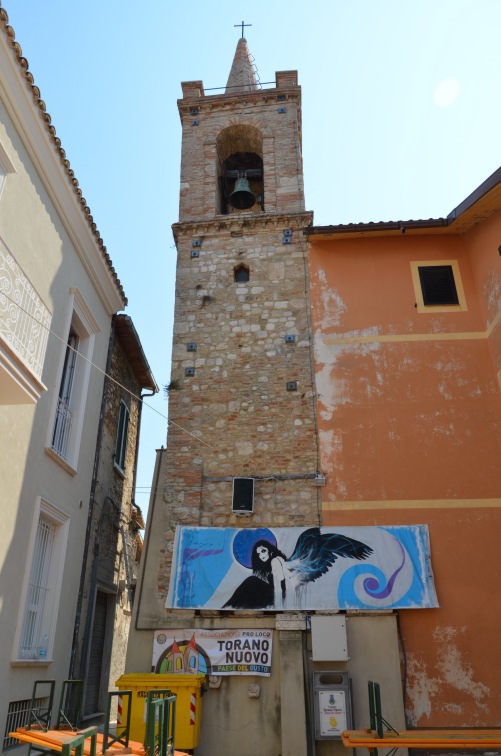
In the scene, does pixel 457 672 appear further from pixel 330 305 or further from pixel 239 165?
pixel 239 165

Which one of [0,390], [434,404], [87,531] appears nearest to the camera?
[0,390]

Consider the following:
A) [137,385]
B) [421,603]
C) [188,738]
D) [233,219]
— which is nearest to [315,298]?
[233,219]

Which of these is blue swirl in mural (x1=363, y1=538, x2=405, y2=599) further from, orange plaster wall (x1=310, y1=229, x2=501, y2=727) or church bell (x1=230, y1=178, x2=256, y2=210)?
church bell (x1=230, y1=178, x2=256, y2=210)

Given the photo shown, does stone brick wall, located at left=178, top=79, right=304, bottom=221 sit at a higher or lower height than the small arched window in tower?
higher

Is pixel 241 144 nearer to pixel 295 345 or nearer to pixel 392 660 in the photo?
pixel 295 345

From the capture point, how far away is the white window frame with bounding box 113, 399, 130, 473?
437 inches

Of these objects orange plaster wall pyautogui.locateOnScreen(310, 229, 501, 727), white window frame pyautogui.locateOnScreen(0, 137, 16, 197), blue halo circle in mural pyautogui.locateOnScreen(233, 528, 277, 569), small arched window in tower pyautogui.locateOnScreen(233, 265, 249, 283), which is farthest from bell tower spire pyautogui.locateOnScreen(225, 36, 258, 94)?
blue halo circle in mural pyautogui.locateOnScreen(233, 528, 277, 569)

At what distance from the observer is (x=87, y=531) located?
9.23m

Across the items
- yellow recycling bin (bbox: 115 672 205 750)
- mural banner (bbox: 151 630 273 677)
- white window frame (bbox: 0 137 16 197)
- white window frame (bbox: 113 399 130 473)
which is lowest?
yellow recycling bin (bbox: 115 672 205 750)

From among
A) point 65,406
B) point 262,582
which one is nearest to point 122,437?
point 65,406

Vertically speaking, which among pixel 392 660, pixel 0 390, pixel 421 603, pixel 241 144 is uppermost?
pixel 241 144

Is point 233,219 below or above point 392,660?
above

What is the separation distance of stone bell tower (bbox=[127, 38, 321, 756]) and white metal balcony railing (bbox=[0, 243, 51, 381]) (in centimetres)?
329

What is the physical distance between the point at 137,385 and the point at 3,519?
6.41 metres
